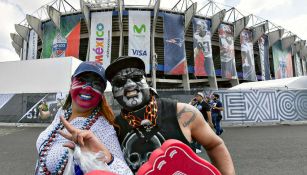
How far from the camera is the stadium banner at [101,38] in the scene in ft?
80.4

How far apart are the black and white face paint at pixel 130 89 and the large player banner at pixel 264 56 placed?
3211 cm

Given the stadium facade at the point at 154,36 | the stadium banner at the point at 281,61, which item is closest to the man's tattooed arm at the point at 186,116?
the stadium facade at the point at 154,36

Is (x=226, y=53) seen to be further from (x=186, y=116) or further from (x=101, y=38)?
(x=186, y=116)

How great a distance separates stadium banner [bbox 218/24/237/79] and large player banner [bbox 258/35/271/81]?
529 cm

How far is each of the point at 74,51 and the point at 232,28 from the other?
18640 mm

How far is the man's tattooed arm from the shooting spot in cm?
144

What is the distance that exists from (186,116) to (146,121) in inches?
9.9

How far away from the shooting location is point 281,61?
1371 inches

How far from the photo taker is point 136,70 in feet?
4.89

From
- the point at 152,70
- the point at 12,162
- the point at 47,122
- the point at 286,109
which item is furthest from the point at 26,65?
the point at 286,109

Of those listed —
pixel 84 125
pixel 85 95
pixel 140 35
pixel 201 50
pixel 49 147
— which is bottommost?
pixel 49 147

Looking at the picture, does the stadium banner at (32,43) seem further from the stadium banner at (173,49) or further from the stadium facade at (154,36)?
the stadium banner at (173,49)

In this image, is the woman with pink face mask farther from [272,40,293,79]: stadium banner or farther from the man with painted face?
[272,40,293,79]: stadium banner

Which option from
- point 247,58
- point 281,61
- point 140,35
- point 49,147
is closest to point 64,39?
point 140,35
